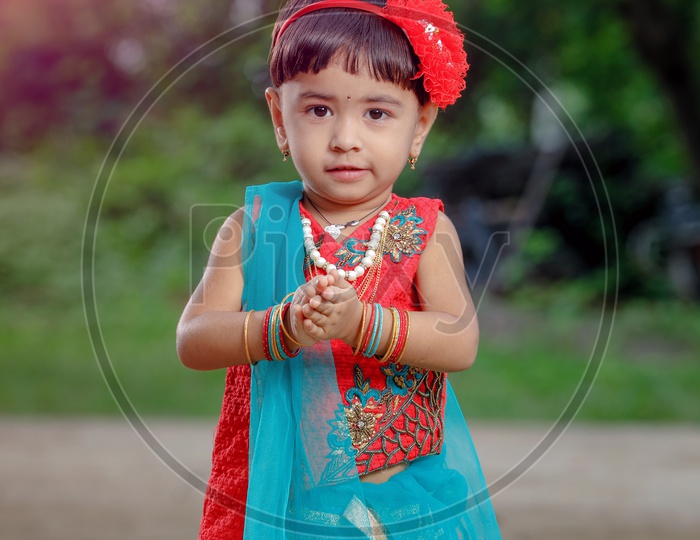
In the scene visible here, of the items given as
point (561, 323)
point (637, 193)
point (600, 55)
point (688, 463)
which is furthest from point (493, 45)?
point (688, 463)

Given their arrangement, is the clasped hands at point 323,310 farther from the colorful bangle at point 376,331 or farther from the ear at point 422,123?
the ear at point 422,123

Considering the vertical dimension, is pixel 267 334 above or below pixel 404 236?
below

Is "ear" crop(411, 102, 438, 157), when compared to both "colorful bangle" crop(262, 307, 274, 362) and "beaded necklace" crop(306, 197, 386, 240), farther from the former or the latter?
"colorful bangle" crop(262, 307, 274, 362)

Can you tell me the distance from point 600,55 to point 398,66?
A: 25.3 ft

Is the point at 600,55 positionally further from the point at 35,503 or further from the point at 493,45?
the point at 35,503

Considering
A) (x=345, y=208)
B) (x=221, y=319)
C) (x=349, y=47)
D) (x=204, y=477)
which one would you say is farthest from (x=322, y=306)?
(x=204, y=477)

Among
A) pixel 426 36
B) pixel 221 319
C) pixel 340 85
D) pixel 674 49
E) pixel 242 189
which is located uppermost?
pixel 674 49

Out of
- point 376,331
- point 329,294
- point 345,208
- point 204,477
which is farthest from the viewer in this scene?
point 204,477

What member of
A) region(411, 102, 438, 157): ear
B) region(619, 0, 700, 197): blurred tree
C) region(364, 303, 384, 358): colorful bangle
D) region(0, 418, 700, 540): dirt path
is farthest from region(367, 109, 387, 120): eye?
region(619, 0, 700, 197): blurred tree

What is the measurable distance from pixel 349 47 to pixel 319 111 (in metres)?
0.12

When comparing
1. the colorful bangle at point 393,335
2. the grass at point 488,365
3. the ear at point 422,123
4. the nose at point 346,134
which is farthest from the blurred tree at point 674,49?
the colorful bangle at point 393,335

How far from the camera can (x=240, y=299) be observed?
1.64 metres

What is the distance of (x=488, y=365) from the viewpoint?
6.22 m

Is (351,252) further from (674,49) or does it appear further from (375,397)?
(674,49)
